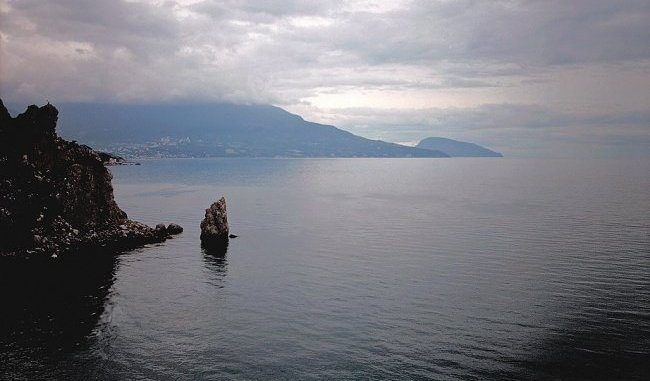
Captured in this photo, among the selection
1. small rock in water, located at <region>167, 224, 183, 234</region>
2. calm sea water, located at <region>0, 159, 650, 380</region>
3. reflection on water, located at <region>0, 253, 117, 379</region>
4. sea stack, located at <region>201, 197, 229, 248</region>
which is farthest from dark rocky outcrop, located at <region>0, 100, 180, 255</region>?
sea stack, located at <region>201, 197, 229, 248</region>

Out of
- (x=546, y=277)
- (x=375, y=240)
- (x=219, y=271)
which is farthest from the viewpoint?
(x=375, y=240)

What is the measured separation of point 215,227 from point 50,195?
104ft

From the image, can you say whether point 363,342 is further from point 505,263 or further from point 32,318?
point 505,263

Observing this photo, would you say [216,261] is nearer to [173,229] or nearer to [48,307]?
[48,307]

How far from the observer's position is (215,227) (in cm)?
10062

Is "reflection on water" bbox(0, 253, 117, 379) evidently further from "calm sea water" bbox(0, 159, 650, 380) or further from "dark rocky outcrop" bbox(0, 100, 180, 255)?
"dark rocky outcrop" bbox(0, 100, 180, 255)

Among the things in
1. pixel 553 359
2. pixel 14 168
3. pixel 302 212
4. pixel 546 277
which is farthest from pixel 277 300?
pixel 302 212

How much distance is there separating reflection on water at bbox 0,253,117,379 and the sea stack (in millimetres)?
20892

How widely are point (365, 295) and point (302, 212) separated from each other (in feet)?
292

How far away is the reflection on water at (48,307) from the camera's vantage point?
42781mm

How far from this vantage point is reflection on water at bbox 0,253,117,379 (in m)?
42.8

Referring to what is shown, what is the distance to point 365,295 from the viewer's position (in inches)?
2459

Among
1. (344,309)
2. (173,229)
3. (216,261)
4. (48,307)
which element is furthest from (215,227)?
(344,309)

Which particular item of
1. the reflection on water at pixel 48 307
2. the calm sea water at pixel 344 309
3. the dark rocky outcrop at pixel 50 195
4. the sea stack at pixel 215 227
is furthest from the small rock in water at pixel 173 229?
the reflection on water at pixel 48 307
